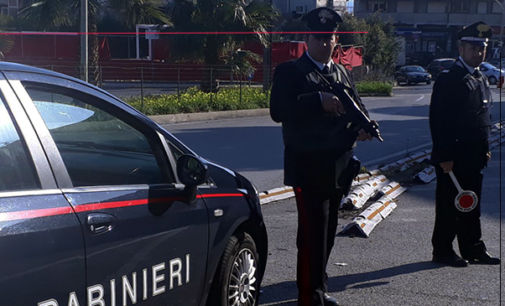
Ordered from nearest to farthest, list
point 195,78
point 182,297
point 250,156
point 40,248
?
point 40,248 → point 182,297 → point 250,156 → point 195,78

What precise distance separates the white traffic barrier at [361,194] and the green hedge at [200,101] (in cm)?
1117

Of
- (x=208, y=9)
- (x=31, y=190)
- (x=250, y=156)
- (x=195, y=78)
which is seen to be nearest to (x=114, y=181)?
(x=31, y=190)

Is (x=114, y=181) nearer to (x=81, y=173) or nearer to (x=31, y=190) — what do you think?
(x=81, y=173)

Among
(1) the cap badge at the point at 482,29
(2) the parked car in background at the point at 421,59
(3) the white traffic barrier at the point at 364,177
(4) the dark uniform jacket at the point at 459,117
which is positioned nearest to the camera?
(4) the dark uniform jacket at the point at 459,117

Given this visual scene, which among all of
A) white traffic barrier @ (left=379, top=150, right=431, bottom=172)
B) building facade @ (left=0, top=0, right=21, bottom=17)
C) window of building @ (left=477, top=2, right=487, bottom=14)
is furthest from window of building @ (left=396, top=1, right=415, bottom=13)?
white traffic barrier @ (left=379, top=150, right=431, bottom=172)

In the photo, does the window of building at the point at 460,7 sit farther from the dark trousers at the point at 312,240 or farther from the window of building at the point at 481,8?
the dark trousers at the point at 312,240

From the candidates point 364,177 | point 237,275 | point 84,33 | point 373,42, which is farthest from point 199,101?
point 373,42

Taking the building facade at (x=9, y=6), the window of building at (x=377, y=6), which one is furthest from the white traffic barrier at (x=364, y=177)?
the window of building at (x=377, y=6)

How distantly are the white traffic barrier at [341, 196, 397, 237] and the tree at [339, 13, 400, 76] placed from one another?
3048 cm

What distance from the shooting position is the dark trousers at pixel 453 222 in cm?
586

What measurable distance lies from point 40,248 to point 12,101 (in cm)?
65

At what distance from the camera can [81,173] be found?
10.8 feet


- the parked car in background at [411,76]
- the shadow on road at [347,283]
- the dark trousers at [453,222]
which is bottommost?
the parked car in background at [411,76]

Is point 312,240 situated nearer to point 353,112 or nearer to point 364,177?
point 353,112
